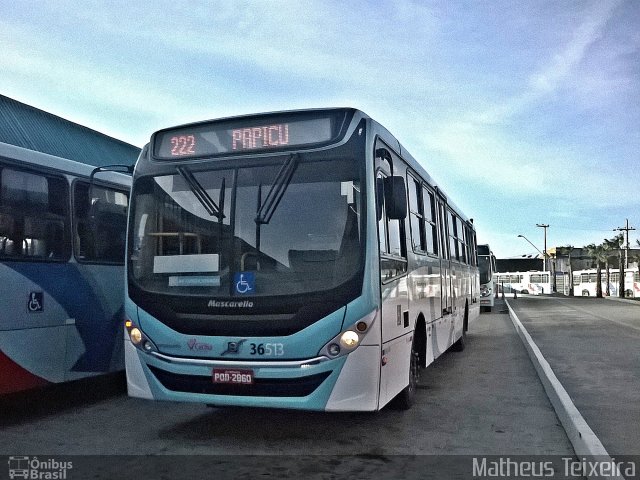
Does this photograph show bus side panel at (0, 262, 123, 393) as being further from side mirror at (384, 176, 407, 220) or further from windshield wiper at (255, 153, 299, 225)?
side mirror at (384, 176, 407, 220)

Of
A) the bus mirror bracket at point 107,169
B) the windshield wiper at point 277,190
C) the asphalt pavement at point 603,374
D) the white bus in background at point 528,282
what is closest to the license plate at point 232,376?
the windshield wiper at point 277,190

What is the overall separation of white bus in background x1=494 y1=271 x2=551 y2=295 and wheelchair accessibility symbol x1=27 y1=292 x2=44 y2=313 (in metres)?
77.3

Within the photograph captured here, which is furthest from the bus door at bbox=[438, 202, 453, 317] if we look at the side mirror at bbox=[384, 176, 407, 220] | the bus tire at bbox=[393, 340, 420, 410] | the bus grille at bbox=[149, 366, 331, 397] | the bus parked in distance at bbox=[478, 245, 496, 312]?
the bus parked in distance at bbox=[478, 245, 496, 312]

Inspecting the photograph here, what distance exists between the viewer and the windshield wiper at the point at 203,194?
6379 mm

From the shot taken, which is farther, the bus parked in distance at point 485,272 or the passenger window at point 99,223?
the bus parked in distance at point 485,272

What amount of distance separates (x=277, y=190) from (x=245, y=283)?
925mm

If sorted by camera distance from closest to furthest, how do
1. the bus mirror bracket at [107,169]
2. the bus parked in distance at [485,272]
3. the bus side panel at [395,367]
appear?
1. the bus side panel at [395,367]
2. the bus mirror bracket at [107,169]
3. the bus parked in distance at [485,272]

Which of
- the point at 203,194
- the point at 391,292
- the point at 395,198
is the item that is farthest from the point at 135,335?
the point at 395,198

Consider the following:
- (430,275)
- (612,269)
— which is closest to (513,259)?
(612,269)

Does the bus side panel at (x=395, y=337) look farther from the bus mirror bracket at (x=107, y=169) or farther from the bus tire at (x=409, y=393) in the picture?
the bus mirror bracket at (x=107, y=169)

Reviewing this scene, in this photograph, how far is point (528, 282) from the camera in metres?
82.6

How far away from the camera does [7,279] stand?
6996 mm

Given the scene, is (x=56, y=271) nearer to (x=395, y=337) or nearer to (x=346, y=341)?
(x=346, y=341)

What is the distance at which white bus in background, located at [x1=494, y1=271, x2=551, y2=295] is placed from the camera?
81688mm
